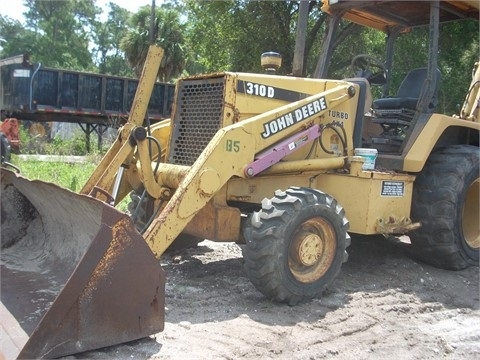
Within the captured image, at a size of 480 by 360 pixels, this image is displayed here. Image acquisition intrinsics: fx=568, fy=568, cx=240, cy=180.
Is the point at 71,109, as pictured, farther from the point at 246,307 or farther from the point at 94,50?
the point at 94,50

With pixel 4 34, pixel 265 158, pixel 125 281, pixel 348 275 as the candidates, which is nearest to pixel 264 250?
pixel 265 158

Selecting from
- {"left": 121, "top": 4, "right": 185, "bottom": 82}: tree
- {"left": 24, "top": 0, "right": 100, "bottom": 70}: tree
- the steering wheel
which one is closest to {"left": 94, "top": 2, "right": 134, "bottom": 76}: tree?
{"left": 24, "top": 0, "right": 100, "bottom": 70}: tree

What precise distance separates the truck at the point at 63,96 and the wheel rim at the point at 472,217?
42.0 ft

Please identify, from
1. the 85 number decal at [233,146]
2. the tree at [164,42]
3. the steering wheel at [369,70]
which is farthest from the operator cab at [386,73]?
the tree at [164,42]

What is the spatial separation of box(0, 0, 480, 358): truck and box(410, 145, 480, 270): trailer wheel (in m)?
0.01

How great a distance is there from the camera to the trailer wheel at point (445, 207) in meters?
5.35

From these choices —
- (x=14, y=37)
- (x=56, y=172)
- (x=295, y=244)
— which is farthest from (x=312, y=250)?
(x=14, y=37)

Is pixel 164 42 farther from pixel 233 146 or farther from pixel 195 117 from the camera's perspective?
pixel 233 146

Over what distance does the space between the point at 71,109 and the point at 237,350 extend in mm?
16815

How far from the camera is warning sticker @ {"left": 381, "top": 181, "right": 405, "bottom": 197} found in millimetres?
5094

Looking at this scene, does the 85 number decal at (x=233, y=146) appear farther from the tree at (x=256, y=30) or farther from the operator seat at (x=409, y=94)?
the tree at (x=256, y=30)

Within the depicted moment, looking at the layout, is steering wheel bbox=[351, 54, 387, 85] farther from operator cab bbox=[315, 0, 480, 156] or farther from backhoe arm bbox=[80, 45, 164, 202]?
backhoe arm bbox=[80, 45, 164, 202]

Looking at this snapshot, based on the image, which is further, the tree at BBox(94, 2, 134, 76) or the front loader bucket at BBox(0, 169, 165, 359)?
the tree at BBox(94, 2, 134, 76)

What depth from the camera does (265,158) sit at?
4.47 meters
